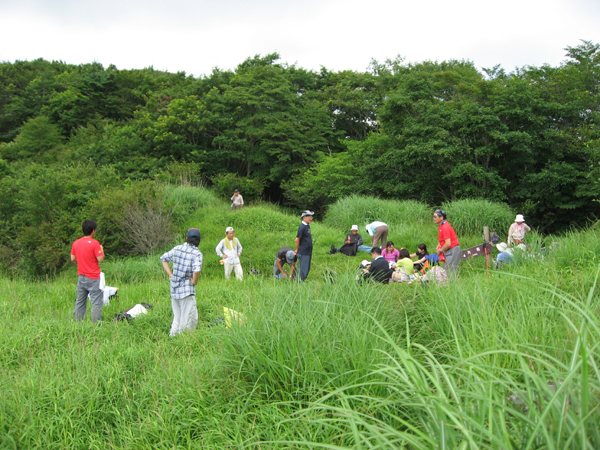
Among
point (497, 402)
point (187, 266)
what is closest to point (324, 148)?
point (187, 266)

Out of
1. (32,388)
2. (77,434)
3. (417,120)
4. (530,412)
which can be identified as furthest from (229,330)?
(417,120)

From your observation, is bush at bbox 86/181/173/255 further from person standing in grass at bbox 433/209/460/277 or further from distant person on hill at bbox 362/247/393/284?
person standing in grass at bbox 433/209/460/277

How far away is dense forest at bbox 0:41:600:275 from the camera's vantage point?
16484 mm

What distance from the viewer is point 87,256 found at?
6.68 meters

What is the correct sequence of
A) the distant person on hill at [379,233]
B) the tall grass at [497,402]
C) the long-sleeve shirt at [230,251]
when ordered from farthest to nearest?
the distant person on hill at [379,233] → the long-sleeve shirt at [230,251] → the tall grass at [497,402]

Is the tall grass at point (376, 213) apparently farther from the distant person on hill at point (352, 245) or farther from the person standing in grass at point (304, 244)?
the person standing in grass at point (304, 244)

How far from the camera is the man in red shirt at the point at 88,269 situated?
6.68 meters

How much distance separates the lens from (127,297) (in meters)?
8.74

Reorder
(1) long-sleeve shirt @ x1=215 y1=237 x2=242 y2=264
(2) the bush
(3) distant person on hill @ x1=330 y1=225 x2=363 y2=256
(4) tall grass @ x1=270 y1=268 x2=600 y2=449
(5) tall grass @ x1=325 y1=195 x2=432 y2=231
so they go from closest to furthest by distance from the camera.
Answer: (4) tall grass @ x1=270 y1=268 x2=600 y2=449 → (1) long-sleeve shirt @ x1=215 y1=237 x2=242 y2=264 → (3) distant person on hill @ x1=330 y1=225 x2=363 y2=256 → (2) the bush → (5) tall grass @ x1=325 y1=195 x2=432 y2=231

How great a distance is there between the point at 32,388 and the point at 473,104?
20.2m

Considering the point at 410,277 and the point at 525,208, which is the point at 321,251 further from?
the point at 525,208

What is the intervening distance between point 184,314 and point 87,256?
206cm

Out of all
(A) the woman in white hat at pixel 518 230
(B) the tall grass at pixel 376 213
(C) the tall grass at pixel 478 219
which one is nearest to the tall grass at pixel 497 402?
(A) the woman in white hat at pixel 518 230

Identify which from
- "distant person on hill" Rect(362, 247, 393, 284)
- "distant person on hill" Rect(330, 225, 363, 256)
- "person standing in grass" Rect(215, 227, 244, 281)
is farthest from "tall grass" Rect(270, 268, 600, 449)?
"distant person on hill" Rect(330, 225, 363, 256)
